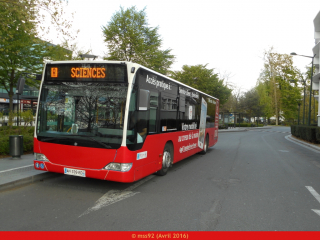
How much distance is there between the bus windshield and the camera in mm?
5535

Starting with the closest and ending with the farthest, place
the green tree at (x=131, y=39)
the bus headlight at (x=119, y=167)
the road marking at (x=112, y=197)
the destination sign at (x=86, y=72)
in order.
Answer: the road marking at (x=112, y=197), the bus headlight at (x=119, y=167), the destination sign at (x=86, y=72), the green tree at (x=131, y=39)

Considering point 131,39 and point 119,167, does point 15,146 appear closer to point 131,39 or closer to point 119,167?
point 119,167

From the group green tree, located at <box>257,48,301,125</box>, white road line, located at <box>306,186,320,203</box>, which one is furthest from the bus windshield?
green tree, located at <box>257,48,301,125</box>

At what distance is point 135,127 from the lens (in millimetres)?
5656

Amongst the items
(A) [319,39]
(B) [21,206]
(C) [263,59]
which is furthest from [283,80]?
(B) [21,206]

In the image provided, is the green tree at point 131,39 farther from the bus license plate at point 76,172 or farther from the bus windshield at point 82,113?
the bus license plate at point 76,172

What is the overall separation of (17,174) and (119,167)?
3011mm

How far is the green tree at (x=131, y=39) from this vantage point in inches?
1019

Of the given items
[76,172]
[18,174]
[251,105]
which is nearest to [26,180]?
[18,174]

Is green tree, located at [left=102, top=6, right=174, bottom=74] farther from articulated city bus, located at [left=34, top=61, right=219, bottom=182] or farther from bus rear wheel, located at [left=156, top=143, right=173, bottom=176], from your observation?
articulated city bus, located at [left=34, top=61, right=219, bottom=182]

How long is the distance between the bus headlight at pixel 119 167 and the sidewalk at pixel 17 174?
2.26 meters

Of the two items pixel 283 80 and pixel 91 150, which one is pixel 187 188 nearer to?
pixel 91 150

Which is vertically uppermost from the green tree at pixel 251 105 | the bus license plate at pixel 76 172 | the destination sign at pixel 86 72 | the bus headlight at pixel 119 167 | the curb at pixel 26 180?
the green tree at pixel 251 105

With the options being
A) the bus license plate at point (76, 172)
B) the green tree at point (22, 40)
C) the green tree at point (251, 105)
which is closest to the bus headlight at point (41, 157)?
the bus license plate at point (76, 172)
